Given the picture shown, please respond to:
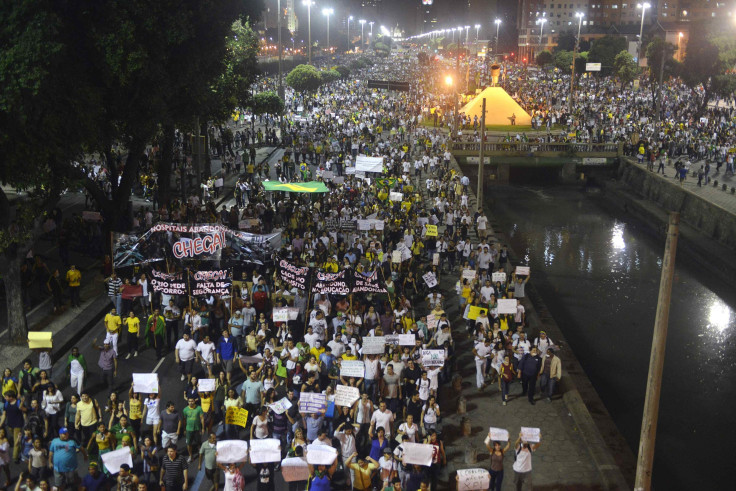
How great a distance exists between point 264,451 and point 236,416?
163 centimetres

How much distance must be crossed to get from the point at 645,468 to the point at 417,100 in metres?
74.1

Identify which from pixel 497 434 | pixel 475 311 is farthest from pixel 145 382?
pixel 475 311

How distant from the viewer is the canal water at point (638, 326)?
57.9ft

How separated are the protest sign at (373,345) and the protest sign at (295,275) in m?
3.48

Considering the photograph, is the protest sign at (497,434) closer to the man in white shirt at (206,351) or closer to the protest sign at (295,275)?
the man in white shirt at (206,351)

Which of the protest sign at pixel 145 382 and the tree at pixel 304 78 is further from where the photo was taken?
the tree at pixel 304 78

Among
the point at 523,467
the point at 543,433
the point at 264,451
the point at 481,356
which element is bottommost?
the point at 543,433

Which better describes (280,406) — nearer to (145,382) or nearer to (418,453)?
(145,382)

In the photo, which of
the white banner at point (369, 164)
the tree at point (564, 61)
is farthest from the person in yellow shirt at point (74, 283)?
the tree at point (564, 61)

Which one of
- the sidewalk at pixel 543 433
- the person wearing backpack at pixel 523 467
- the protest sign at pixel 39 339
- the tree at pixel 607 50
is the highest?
the tree at pixel 607 50

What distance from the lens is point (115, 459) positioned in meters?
11.9

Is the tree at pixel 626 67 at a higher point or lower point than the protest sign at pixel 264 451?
higher

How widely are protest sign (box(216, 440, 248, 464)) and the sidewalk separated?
3.80m

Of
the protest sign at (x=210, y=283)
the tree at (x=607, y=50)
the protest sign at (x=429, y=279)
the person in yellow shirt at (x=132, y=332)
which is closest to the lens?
the person in yellow shirt at (x=132, y=332)
